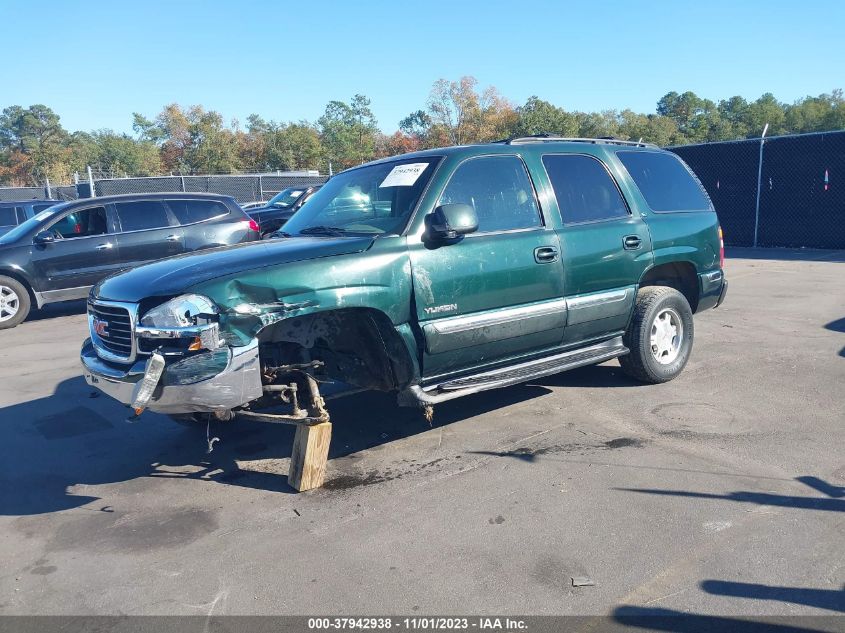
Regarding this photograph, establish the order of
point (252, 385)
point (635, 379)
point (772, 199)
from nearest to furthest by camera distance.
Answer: point (252, 385) < point (635, 379) < point (772, 199)

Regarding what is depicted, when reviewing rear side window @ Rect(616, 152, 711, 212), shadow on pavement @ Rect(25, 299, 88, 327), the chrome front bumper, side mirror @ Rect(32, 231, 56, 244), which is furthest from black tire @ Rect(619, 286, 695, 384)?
shadow on pavement @ Rect(25, 299, 88, 327)

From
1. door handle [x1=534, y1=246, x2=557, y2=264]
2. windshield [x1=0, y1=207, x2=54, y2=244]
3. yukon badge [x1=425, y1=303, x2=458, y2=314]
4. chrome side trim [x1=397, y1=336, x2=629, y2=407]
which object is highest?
windshield [x1=0, y1=207, x2=54, y2=244]

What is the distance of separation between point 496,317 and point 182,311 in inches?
80.4

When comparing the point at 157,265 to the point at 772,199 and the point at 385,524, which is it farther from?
the point at 772,199

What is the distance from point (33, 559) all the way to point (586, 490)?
2.99m

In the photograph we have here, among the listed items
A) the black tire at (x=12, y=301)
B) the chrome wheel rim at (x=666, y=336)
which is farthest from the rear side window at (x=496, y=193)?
the black tire at (x=12, y=301)

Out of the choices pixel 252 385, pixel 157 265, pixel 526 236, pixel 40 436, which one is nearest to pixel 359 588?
pixel 252 385

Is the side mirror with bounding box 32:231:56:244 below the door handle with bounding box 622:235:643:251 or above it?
above

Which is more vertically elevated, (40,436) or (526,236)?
(526,236)

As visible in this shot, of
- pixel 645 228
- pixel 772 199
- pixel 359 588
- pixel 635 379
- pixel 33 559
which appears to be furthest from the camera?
pixel 772 199

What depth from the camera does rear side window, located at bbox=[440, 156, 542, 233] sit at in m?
4.78

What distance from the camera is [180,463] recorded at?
4.75 metres

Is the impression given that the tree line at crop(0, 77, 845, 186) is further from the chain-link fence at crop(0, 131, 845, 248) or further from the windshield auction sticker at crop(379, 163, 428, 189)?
the windshield auction sticker at crop(379, 163, 428, 189)

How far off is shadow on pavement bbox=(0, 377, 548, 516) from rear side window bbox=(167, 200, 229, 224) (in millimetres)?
5215
